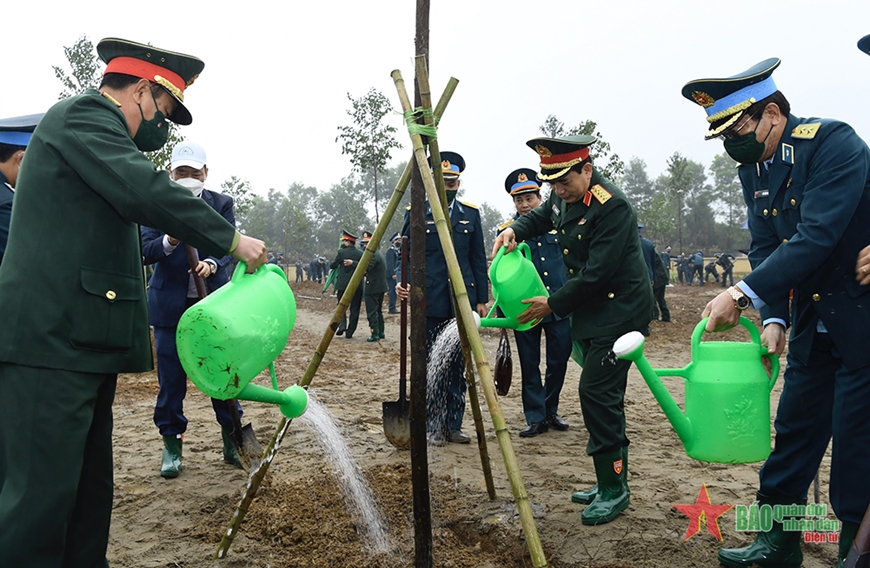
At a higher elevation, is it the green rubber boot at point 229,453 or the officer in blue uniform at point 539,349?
the officer in blue uniform at point 539,349

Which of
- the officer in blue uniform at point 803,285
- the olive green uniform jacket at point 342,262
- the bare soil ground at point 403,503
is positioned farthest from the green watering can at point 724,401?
the olive green uniform jacket at point 342,262

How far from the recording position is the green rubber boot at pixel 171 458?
3869 millimetres

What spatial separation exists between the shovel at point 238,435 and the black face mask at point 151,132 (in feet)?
4.91

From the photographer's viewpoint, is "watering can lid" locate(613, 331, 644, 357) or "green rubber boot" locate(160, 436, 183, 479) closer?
"watering can lid" locate(613, 331, 644, 357)

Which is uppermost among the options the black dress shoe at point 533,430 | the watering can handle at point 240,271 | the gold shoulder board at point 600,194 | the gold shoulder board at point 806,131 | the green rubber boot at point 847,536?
the gold shoulder board at point 806,131

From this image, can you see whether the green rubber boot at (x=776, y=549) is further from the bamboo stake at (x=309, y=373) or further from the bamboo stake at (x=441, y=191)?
the bamboo stake at (x=309, y=373)

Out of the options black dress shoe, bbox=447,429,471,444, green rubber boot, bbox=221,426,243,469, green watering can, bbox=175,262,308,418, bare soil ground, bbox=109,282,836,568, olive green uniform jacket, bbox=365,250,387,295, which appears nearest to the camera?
green watering can, bbox=175,262,308,418

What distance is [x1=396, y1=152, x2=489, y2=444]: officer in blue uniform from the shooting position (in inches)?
186

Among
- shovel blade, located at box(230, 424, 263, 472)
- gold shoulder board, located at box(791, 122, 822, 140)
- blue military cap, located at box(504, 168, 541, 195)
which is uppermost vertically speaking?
blue military cap, located at box(504, 168, 541, 195)

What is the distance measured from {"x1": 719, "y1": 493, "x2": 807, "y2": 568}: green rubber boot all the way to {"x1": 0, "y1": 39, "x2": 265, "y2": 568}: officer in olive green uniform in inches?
97.2

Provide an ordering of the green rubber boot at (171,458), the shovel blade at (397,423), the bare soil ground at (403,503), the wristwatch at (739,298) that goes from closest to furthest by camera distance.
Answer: the wristwatch at (739,298) < the bare soil ground at (403,503) < the green rubber boot at (171,458) < the shovel blade at (397,423)

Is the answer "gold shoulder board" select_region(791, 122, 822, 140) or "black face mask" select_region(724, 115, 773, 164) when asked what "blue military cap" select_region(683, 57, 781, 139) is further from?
"gold shoulder board" select_region(791, 122, 822, 140)

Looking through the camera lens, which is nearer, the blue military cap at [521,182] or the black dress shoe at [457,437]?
the black dress shoe at [457,437]

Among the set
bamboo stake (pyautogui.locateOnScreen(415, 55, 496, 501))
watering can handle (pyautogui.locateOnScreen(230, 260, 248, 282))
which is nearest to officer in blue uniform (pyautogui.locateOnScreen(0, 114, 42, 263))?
watering can handle (pyautogui.locateOnScreen(230, 260, 248, 282))
